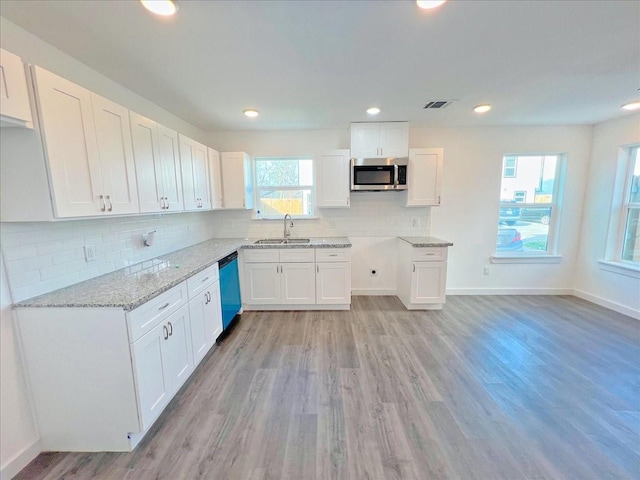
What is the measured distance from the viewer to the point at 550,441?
1616 millimetres

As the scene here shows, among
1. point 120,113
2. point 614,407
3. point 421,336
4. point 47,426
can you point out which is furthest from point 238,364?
point 614,407

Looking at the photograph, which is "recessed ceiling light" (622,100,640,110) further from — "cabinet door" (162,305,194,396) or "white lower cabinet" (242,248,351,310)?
"cabinet door" (162,305,194,396)

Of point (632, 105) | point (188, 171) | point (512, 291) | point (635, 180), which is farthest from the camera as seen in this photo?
point (512, 291)

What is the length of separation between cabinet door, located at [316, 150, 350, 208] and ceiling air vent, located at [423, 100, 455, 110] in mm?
1134

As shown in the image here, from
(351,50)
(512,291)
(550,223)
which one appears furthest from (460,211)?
(351,50)

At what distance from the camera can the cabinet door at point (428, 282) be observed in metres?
3.49

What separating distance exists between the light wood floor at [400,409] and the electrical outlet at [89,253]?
123cm

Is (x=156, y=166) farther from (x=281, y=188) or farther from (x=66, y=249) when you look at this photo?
(x=281, y=188)

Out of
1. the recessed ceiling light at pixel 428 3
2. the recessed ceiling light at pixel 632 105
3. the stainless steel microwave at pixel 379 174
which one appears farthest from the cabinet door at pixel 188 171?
the recessed ceiling light at pixel 632 105

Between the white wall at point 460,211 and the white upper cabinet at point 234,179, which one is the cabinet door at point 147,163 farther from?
the white wall at point 460,211

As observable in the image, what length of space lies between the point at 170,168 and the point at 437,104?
2.93 m

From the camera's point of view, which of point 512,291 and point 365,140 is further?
point 512,291

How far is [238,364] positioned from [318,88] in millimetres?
2716

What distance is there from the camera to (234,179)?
3.65 m
